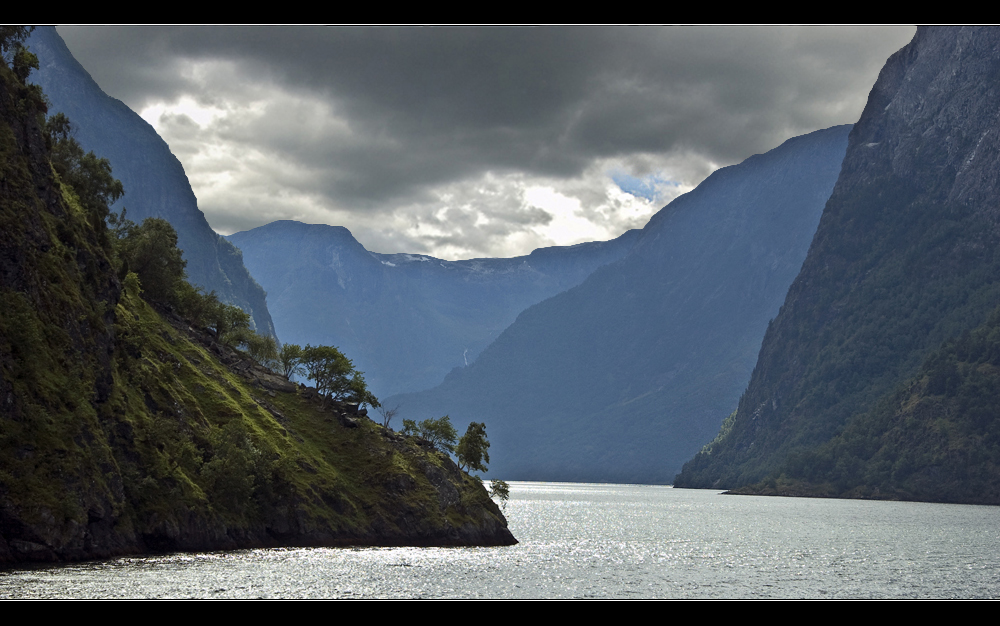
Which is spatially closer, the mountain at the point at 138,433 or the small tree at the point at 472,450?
the mountain at the point at 138,433

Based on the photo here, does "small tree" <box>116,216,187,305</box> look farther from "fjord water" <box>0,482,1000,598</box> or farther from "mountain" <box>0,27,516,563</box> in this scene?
"fjord water" <box>0,482,1000,598</box>

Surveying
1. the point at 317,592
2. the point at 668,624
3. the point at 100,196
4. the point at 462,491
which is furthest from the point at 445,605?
the point at 100,196

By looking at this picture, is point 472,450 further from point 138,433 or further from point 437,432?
point 138,433

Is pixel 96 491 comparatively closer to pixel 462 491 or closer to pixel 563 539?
pixel 462 491

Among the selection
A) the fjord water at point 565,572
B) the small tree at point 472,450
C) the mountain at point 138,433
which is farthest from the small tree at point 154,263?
the fjord water at point 565,572

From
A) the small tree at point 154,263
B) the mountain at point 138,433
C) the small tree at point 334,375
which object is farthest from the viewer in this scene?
the small tree at point 334,375

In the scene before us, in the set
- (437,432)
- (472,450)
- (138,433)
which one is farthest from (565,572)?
(437,432)

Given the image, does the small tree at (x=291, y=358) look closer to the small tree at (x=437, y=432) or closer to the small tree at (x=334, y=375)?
the small tree at (x=334, y=375)

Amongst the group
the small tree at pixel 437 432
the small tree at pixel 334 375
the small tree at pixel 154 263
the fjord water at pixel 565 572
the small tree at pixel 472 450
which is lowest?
the fjord water at pixel 565 572
